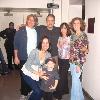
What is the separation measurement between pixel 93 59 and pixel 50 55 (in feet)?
3.79

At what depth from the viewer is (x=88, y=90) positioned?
17.5 feet

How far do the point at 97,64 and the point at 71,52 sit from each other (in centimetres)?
61

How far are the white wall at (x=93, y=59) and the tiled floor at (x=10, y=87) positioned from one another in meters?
0.38

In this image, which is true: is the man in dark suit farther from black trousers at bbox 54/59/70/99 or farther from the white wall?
black trousers at bbox 54/59/70/99

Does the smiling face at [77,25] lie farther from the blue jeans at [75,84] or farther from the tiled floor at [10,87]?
the tiled floor at [10,87]

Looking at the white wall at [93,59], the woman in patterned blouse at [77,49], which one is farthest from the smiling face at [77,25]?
the white wall at [93,59]

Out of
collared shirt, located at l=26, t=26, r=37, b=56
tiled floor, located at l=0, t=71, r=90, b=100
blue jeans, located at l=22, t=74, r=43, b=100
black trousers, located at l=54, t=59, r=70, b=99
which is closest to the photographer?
blue jeans, located at l=22, t=74, r=43, b=100

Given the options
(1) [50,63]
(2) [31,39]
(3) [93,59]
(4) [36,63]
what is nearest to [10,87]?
(2) [31,39]

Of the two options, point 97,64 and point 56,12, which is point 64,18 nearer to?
point 56,12

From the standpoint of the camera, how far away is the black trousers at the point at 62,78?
4824 millimetres

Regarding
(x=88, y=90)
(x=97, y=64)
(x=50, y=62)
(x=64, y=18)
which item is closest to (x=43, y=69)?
(x=50, y=62)

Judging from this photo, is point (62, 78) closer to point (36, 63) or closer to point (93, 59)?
point (93, 59)

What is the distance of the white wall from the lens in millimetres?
4598

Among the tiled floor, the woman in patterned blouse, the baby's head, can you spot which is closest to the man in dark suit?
the tiled floor
